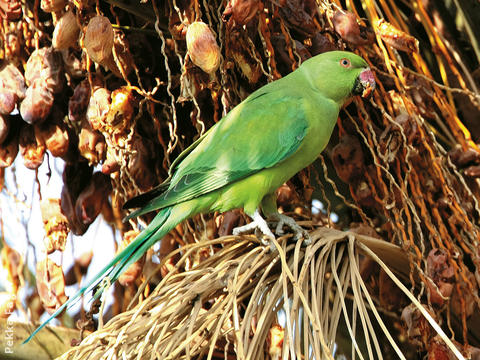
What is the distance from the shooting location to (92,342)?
4.58 feet

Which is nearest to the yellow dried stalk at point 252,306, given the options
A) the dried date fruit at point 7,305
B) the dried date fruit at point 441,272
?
the dried date fruit at point 441,272

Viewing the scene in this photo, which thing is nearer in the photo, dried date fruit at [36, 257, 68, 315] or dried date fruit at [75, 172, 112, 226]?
dried date fruit at [36, 257, 68, 315]

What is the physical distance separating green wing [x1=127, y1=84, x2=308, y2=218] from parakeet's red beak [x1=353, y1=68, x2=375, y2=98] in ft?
0.53

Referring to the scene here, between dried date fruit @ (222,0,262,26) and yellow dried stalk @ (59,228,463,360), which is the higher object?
dried date fruit @ (222,0,262,26)

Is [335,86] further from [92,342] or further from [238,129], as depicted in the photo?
[92,342]

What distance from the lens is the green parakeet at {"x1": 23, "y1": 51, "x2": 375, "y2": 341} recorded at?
1.86 m

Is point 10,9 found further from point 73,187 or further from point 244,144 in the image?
point 244,144

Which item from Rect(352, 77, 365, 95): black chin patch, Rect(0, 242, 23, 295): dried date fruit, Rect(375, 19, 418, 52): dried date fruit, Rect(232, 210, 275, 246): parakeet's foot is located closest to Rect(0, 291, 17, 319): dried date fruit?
Rect(0, 242, 23, 295): dried date fruit

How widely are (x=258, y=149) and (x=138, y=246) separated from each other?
42 cm

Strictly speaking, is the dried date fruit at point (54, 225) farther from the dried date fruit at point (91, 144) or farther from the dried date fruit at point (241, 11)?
the dried date fruit at point (241, 11)

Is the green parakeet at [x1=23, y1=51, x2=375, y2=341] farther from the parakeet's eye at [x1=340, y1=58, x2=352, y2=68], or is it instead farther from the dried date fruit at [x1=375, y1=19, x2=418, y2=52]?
the dried date fruit at [x1=375, y1=19, x2=418, y2=52]

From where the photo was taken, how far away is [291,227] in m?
1.76

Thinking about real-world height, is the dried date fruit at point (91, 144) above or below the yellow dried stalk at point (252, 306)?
above

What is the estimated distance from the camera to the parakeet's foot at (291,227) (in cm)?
162
